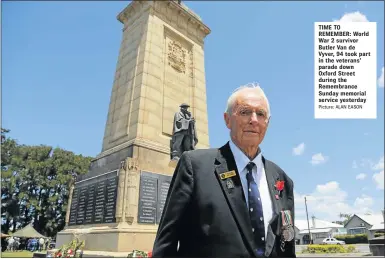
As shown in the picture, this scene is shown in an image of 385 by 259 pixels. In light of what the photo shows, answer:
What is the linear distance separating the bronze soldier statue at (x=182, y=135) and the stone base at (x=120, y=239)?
292cm

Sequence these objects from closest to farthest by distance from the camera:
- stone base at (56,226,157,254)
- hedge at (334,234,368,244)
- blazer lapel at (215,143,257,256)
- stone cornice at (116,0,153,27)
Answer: blazer lapel at (215,143,257,256) → stone base at (56,226,157,254) → stone cornice at (116,0,153,27) → hedge at (334,234,368,244)

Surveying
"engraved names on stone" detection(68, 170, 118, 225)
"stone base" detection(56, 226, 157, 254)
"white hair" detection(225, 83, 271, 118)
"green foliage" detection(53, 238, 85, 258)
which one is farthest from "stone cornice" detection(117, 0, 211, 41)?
"white hair" detection(225, 83, 271, 118)

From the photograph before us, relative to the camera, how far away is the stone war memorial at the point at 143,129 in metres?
8.61

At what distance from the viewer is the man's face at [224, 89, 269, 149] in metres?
2.13

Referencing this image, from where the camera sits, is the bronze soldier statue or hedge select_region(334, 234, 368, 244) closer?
the bronze soldier statue

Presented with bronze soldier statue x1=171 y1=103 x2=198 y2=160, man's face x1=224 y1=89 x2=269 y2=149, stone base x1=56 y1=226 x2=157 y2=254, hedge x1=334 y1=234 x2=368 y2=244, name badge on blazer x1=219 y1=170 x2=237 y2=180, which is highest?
bronze soldier statue x1=171 y1=103 x2=198 y2=160

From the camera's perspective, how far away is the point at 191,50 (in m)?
13.9

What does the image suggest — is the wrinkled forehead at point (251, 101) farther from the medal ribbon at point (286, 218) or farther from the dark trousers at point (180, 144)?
the dark trousers at point (180, 144)

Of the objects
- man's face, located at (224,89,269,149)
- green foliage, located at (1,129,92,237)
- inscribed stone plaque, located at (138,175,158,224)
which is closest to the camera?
man's face, located at (224,89,269,149)

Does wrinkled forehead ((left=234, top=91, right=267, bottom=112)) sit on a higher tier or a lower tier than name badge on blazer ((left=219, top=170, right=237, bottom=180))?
higher

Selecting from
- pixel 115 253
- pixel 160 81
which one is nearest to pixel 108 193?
pixel 115 253

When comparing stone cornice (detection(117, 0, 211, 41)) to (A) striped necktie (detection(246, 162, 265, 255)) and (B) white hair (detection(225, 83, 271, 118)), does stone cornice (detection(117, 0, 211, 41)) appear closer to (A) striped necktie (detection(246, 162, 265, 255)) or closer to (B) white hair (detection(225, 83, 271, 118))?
(B) white hair (detection(225, 83, 271, 118))

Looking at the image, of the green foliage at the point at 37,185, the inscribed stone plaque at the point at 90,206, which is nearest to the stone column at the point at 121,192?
the inscribed stone plaque at the point at 90,206

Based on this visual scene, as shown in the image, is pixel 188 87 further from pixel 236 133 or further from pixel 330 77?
pixel 236 133
